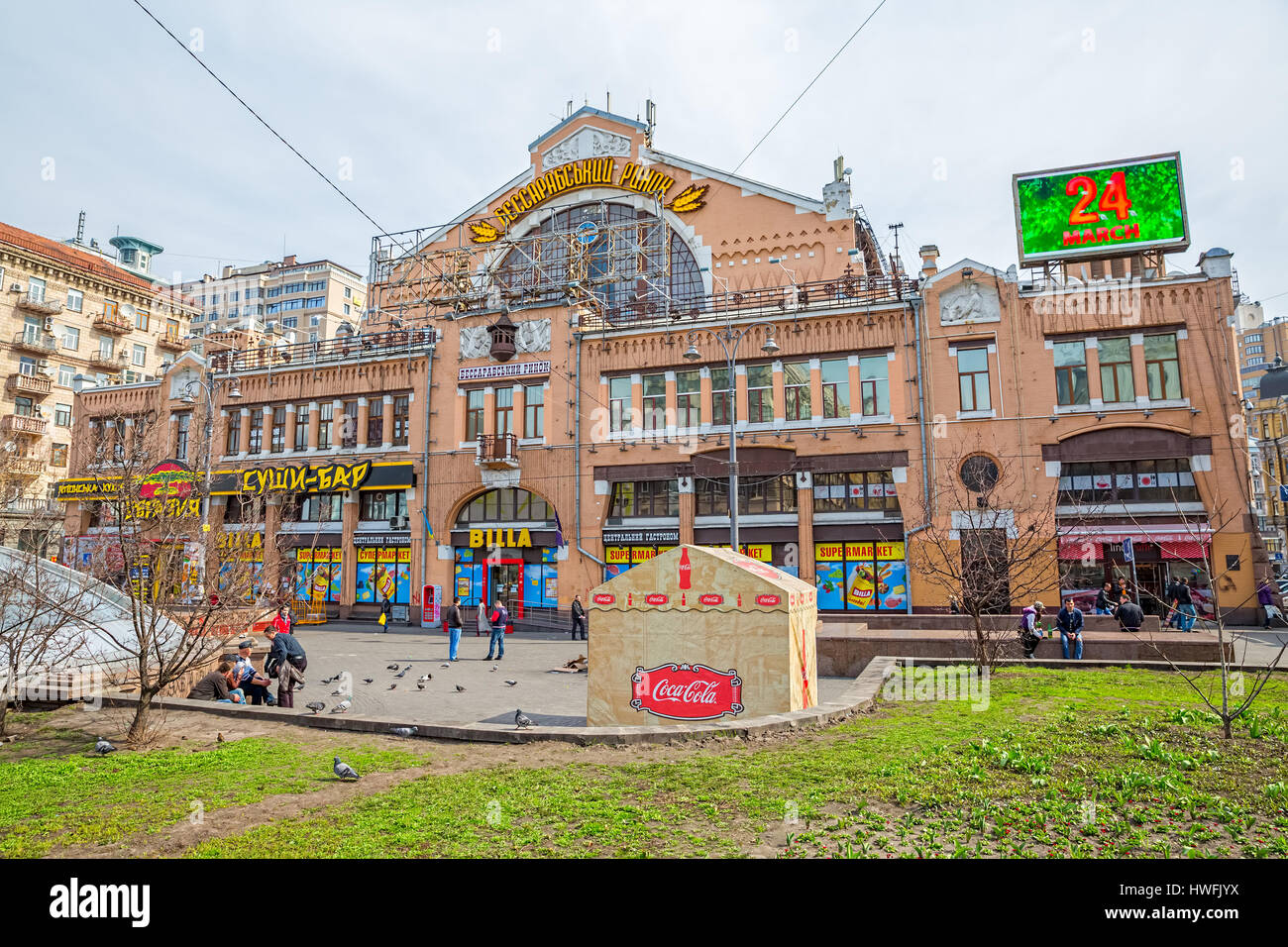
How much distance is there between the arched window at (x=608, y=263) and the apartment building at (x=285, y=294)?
5607 centimetres

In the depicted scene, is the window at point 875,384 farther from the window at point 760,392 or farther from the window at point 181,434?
the window at point 181,434

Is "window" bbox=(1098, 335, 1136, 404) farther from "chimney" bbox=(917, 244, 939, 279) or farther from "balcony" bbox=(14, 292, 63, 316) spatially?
"balcony" bbox=(14, 292, 63, 316)

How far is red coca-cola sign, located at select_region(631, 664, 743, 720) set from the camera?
422 inches

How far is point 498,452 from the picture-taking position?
31.9 m

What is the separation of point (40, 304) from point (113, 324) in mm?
5360

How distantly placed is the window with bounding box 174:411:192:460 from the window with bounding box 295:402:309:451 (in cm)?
698

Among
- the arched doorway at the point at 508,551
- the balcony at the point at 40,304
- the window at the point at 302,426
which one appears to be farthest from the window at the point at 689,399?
the balcony at the point at 40,304

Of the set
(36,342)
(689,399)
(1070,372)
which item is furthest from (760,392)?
(36,342)

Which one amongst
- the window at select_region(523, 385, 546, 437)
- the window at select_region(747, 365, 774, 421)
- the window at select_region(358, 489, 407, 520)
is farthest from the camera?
the window at select_region(358, 489, 407, 520)

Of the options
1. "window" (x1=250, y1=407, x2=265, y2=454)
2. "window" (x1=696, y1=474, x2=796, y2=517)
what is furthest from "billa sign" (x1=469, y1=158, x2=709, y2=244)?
"window" (x1=696, y1=474, x2=796, y2=517)

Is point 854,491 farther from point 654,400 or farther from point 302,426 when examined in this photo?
point 302,426

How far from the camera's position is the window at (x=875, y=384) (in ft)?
93.0

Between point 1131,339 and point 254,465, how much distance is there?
38.0 m
